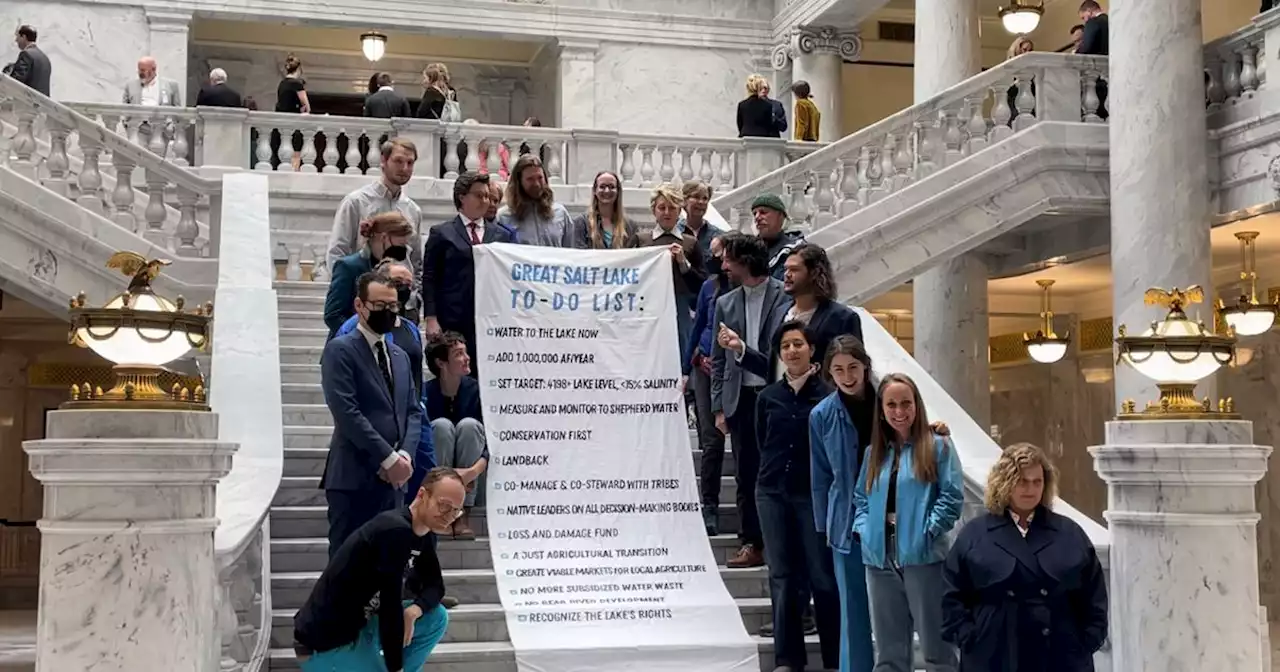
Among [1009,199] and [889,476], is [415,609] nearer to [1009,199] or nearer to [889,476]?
[889,476]

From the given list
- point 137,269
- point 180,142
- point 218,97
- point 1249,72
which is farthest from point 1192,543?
point 218,97

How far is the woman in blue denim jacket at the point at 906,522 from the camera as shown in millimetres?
5914

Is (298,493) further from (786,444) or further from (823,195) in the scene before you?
(823,195)

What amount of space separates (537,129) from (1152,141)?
6.12m

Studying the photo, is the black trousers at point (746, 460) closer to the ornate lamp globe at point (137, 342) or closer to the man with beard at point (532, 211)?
the man with beard at point (532, 211)

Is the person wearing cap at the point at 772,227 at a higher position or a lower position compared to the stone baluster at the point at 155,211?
lower

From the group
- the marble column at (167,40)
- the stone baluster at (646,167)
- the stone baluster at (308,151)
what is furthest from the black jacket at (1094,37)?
the marble column at (167,40)

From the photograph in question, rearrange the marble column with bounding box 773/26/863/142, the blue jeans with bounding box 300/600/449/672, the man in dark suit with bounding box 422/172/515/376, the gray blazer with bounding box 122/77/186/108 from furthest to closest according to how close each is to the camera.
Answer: the marble column with bounding box 773/26/863/142 → the gray blazer with bounding box 122/77/186/108 → the man in dark suit with bounding box 422/172/515/376 → the blue jeans with bounding box 300/600/449/672

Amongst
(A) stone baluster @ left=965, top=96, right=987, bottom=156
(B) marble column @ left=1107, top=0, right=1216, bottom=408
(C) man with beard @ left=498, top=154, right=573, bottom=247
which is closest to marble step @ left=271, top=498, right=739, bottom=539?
(C) man with beard @ left=498, top=154, right=573, bottom=247

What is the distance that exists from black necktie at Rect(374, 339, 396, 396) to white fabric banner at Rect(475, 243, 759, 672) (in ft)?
3.91

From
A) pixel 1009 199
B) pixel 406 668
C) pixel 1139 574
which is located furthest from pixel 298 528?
pixel 1009 199

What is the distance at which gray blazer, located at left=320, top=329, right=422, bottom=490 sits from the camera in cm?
636

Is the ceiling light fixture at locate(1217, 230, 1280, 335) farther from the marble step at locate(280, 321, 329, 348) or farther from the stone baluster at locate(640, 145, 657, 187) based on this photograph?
the marble step at locate(280, 321, 329, 348)

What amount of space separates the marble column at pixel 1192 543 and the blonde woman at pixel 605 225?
3.77 meters
